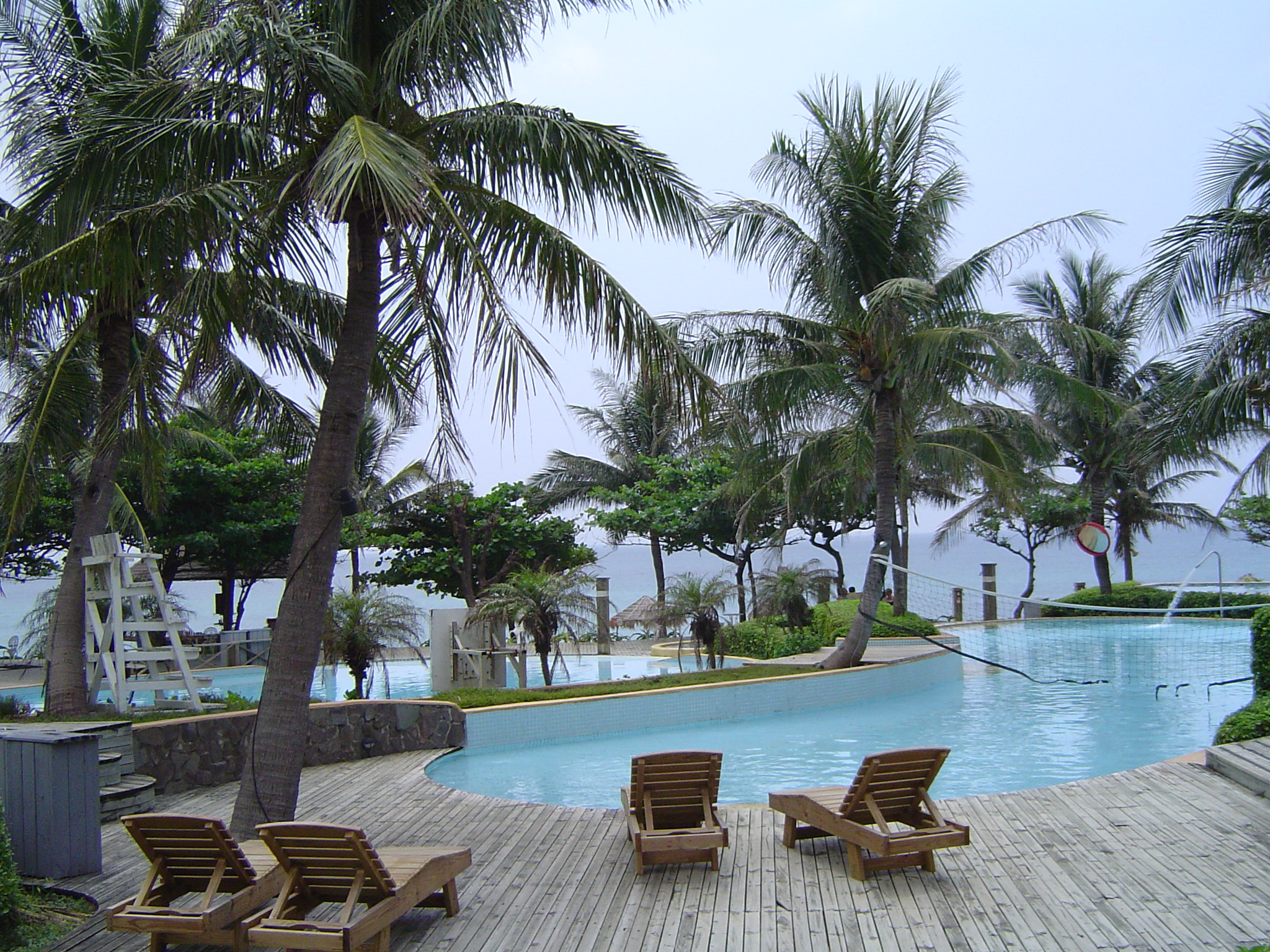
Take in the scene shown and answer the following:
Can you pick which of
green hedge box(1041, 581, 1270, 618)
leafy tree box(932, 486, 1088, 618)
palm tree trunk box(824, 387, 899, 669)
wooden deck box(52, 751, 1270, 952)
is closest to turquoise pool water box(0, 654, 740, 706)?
palm tree trunk box(824, 387, 899, 669)

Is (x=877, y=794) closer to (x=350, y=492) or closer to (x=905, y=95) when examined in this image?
(x=350, y=492)

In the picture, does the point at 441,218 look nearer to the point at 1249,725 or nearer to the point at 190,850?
the point at 190,850

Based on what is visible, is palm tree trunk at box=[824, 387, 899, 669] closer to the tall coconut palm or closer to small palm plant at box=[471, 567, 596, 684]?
small palm plant at box=[471, 567, 596, 684]

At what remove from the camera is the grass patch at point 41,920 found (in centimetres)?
471

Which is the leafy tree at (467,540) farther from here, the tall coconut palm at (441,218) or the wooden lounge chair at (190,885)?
the wooden lounge chair at (190,885)

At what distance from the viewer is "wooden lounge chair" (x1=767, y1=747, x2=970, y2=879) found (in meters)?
5.25

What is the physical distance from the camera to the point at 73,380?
9117 mm

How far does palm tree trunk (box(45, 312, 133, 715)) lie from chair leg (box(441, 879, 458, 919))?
636 centimetres

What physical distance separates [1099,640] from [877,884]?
1861cm

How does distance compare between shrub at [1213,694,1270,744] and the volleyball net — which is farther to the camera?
the volleyball net

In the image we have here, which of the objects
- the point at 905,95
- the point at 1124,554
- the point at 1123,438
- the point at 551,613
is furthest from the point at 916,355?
the point at 1124,554

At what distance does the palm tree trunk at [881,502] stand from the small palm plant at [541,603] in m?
4.06

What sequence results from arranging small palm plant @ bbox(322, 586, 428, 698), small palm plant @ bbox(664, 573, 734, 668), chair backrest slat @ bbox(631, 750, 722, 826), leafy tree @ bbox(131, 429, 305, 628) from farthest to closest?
leafy tree @ bbox(131, 429, 305, 628)
small palm plant @ bbox(664, 573, 734, 668)
small palm plant @ bbox(322, 586, 428, 698)
chair backrest slat @ bbox(631, 750, 722, 826)

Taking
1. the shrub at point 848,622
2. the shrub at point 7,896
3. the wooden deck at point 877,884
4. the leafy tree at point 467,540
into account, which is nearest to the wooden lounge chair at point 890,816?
the wooden deck at point 877,884
